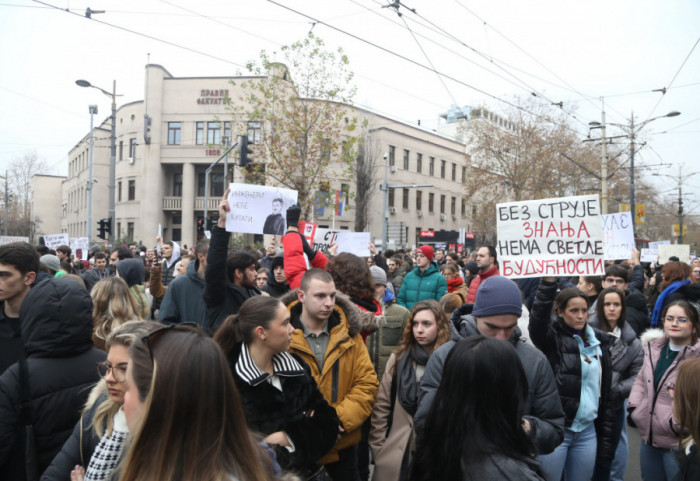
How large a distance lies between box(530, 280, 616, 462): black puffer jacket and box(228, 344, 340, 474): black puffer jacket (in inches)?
68.0

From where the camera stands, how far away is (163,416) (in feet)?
5.35

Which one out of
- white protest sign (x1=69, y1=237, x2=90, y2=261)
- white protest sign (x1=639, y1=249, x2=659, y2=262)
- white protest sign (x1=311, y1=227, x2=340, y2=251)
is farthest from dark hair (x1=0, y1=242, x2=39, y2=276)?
white protest sign (x1=639, y1=249, x2=659, y2=262)

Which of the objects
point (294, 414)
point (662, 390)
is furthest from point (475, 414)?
point (662, 390)

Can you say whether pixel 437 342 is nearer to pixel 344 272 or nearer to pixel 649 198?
pixel 344 272

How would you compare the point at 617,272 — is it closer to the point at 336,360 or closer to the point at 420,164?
the point at 336,360

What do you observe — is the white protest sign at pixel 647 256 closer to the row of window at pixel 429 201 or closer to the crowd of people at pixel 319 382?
the crowd of people at pixel 319 382

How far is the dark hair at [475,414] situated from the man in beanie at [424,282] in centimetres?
663

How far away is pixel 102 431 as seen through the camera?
94.0 inches

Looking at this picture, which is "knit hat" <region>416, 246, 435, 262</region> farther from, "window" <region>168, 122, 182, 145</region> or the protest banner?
"window" <region>168, 122, 182, 145</region>

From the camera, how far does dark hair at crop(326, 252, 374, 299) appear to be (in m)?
4.64

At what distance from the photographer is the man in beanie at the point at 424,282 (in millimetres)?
9039

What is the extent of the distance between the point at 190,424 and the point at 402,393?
2669 mm

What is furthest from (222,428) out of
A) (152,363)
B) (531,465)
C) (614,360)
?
(614,360)

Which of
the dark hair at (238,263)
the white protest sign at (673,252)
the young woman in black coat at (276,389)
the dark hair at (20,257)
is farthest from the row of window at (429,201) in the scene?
the young woman in black coat at (276,389)
